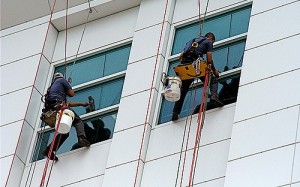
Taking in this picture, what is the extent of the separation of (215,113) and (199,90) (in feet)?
2.51

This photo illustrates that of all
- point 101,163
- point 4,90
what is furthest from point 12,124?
point 101,163

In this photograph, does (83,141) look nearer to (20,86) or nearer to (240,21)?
(20,86)

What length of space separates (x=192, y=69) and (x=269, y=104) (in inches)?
60.8

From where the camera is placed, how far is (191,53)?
1509cm

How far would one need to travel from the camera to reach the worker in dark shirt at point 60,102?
51.4 feet

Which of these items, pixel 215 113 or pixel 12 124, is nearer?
pixel 215 113

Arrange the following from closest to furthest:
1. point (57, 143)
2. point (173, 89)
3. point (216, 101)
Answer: point (216, 101) < point (173, 89) < point (57, 143)

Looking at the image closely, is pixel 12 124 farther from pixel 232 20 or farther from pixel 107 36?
pixel 232 20

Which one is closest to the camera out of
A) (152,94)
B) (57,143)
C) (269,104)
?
(269,104)

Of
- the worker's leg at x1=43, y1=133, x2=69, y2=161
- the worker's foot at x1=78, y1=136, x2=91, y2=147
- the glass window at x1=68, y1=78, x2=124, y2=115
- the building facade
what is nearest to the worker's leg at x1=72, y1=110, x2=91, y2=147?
the worker's foot at x1=78, y1=136, x2=91, y2=147

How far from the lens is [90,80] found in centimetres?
1675

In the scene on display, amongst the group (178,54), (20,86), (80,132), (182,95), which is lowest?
(80,132)

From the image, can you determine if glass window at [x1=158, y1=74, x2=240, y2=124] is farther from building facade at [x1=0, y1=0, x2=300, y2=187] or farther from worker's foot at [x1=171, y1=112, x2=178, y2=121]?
worker's foot at [x1=171, y1=112, x2=178, y2=121]

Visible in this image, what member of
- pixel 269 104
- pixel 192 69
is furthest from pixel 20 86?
pixel 269 104
